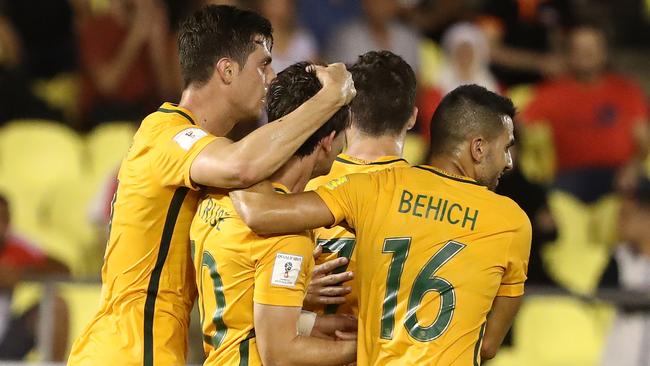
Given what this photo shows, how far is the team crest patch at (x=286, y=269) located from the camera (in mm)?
3523

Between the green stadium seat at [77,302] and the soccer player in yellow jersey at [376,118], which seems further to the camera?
the green stadium seat at [77,302]

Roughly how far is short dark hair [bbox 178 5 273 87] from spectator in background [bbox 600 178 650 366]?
3429 millimetres

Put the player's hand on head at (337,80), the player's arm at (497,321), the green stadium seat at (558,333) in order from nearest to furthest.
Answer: the player's hand on head at (337,80)
the player's arm at (497,321)
the green stadium seat at (558,333)

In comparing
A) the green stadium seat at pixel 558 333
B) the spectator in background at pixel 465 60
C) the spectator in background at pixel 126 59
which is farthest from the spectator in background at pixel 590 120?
the spectator in background at pixel 126 59

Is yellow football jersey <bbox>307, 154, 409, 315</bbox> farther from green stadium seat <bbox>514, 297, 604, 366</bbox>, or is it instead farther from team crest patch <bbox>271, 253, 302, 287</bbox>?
green stadium seat <bbox>514, 297, 604, 366</bbox>

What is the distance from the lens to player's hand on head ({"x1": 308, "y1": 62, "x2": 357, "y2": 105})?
11.9 ft

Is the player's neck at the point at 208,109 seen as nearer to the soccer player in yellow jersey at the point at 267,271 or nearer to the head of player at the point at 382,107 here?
the soccer player in yellow jersey at the point at 267,271

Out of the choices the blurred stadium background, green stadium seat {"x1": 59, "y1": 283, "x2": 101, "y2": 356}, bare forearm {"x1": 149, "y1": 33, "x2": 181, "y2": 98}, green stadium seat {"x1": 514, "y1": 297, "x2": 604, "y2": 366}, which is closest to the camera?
green stadium seat {"x1": 59, "y1": 283, "x2": 101, "y2": 356}

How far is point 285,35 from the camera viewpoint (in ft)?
29.7

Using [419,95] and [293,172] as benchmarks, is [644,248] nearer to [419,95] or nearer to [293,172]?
[419,95]

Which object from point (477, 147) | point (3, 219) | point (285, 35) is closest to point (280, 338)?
point (477, 147)

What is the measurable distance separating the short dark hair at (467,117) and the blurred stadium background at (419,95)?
12.8 ft

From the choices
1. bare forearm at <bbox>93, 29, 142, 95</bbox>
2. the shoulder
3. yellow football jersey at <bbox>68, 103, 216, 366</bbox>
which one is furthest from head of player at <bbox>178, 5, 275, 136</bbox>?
bare forearm at <bbox>93, 29, 142, 95</bbox>

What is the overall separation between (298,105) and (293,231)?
1.34 feet
